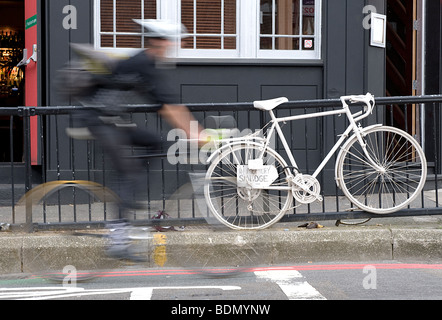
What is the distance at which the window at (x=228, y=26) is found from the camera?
8703 mm

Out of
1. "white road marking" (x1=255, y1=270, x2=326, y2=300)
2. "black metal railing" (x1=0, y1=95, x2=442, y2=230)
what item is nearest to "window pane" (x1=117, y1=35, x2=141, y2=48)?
"black metal railing" (x1=0, y1=95, x2=442, y2=230)

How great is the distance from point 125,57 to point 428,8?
6.41 m

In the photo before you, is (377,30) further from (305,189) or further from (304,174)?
(305,189)

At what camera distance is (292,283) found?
5.45m

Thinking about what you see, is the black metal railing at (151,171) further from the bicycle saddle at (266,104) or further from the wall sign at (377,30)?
the wall sign at (377,30)

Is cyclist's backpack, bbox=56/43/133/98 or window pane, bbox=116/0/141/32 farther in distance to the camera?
window pane, bbox=116/0/141/32

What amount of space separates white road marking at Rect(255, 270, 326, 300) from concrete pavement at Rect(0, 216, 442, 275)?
20 cm

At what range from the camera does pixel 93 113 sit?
4469mm

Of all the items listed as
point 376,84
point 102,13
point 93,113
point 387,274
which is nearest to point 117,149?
point 93,113

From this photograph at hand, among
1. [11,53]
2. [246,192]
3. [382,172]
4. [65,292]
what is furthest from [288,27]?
[65,292]

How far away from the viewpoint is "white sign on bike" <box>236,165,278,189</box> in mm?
5918

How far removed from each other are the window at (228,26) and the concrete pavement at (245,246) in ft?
10.4

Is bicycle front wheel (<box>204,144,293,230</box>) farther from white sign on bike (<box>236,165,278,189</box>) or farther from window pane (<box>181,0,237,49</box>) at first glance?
window pane (<box>181,0,237,49</box>)
